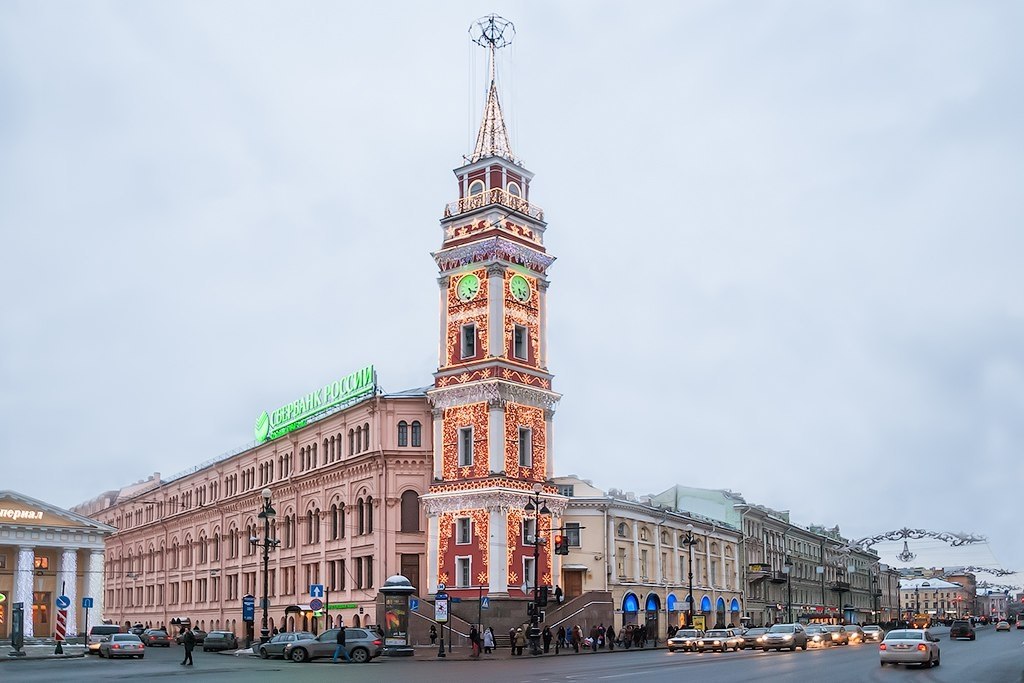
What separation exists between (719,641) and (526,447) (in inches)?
649

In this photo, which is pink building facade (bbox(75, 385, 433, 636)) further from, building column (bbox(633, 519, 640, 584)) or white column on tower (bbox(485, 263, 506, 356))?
building column (bbox(633, 519, 640, 584))

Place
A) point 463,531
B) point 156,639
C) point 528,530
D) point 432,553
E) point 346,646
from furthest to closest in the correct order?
point 156,639
point 432,553
point 463,531
point 528,530
point 346,646

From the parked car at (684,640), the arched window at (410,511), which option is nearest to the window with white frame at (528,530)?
the arched window at (410,511)

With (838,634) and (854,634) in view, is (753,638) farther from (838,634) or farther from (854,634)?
(854,634)

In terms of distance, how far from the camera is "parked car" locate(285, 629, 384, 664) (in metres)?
48.4

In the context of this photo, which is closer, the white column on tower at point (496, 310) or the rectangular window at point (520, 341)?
the white column on tower at point (496, 310)

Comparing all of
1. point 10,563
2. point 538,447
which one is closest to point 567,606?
point 538,447

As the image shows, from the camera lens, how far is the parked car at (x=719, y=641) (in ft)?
196

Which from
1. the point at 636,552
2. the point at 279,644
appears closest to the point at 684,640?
the point at 636,552

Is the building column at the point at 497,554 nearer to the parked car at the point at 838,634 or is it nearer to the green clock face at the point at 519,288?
the green clock face at the point at 519,288

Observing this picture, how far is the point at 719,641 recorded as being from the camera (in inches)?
2373

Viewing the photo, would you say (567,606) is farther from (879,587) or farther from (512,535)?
(879,587)

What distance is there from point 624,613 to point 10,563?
46.9 m

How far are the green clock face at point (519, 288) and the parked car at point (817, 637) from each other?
1041 inches
